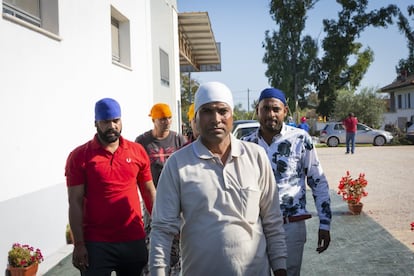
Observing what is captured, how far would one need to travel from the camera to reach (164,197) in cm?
229

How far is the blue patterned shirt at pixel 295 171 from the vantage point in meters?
3.37

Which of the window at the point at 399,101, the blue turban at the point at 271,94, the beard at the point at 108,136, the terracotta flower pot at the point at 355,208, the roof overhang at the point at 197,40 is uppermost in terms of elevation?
the roof overhang at the point at 197,40

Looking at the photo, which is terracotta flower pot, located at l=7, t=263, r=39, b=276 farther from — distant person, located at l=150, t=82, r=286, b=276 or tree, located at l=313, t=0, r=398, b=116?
tree, located at l=313, t=0, r=398, b=116

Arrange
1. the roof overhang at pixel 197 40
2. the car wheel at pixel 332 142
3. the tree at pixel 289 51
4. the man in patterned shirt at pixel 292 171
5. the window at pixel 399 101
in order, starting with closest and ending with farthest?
the man in patterned shirt at pixel 292 171
the roof overhang at pixel 197 40
the car wheel at pixel 332 142
the tree at pixel 289 51
the window at pixel 399 101

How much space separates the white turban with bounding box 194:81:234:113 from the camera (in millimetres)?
2346

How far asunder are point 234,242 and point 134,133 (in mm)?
9125

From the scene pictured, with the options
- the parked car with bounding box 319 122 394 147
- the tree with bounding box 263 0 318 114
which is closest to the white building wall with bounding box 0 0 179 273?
the parked car with bounding box 319 122 394 147

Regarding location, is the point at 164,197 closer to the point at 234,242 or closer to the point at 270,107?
the point at 234,242

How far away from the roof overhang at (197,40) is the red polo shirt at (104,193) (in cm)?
1509

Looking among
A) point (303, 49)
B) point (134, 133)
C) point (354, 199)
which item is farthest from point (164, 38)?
point (303, 49)

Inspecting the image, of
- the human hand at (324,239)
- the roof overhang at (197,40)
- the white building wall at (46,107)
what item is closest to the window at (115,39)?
the white building wall at (46,107)

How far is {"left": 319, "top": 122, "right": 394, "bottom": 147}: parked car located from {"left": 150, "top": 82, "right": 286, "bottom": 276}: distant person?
29.2 meters

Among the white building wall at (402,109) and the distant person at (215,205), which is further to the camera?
the white building wall at (402,109)

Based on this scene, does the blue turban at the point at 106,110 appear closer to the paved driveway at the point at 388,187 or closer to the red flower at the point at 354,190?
the paved driveway at the point at 388,187
